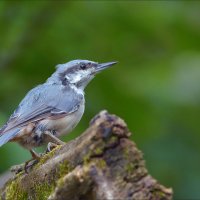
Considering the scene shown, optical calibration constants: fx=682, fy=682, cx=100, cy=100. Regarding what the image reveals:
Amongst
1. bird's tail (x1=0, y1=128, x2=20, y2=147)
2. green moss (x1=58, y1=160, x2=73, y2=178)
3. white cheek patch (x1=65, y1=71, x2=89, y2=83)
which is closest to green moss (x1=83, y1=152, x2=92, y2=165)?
green moss (x1=58, y1=160, x2=73, y2=178)

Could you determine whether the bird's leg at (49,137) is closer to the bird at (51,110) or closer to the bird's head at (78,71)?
the bird at (51,110)

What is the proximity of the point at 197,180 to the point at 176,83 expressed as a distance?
3.57 feet

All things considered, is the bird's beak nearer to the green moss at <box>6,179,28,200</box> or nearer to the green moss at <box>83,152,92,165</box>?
the green moss at <box>6,179,28,200</box>

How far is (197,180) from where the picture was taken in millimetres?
6430

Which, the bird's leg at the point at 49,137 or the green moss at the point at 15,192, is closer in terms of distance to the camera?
the green moss at the point at 15,192

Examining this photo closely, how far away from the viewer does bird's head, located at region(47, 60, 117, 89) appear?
17.9ft

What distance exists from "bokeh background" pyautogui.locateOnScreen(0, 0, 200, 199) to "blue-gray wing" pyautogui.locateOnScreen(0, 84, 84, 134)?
0.46 metres

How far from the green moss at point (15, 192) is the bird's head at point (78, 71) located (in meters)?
1.94

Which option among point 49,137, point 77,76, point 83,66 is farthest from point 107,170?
point 83,66

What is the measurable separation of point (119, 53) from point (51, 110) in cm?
126

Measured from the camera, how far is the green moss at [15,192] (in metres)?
3.36

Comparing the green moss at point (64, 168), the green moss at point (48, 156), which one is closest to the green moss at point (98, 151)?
the green moss at point (64, 168)

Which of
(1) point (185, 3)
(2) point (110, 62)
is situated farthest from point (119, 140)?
(1) point (185, 3)

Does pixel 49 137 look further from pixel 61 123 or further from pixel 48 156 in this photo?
pixel 48 156
